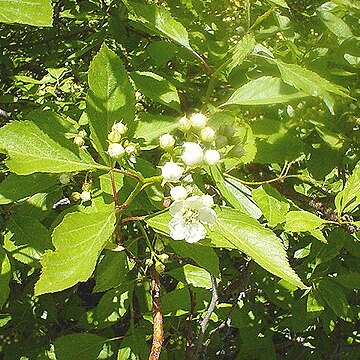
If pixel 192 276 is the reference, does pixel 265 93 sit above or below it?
above

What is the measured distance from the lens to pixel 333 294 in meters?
2.10

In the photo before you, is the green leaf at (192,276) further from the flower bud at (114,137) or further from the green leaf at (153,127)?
the flower bud at (114,137)

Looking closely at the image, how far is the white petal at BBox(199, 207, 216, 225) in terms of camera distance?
1223 mm

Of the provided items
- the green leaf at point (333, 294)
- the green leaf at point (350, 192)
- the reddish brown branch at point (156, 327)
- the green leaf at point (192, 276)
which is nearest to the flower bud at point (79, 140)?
the reddish brown branch at point (156, 327)

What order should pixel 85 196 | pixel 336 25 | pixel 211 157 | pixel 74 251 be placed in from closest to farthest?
pixel 74 251
pixel 211 157
pixel 85 196
pixel 336 25

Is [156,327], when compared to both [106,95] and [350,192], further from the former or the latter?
[350,192]

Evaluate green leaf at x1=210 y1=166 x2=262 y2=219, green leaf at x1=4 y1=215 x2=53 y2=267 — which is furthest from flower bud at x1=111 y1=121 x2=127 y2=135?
green leaf at x1=4 y1=215 x2=53 y2=267

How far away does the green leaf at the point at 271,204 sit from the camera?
4.92 feet

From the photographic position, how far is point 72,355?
199cm

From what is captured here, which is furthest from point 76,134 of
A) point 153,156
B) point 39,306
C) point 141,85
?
point 39,306

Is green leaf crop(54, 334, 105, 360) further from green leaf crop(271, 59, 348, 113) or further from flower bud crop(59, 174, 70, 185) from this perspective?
green leaf crop(271, 59, 348, 113)

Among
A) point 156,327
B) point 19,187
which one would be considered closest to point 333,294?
point 156,327

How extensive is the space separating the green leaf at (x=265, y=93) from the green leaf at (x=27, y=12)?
57cm

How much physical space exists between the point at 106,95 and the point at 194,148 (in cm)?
29
